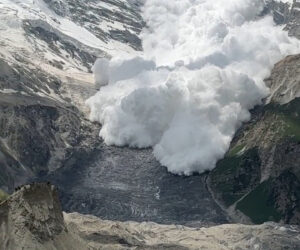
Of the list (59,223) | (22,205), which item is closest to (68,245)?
(59,223)

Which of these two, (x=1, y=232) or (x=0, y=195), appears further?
(x=0, y=195)

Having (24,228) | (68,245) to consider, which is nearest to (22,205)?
(24,228)

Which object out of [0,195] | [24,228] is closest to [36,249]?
[24,228]

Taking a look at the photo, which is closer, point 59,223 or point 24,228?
point 24,228

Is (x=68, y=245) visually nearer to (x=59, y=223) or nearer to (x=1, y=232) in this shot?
(x=59, y=223)

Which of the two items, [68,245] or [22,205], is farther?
[68,245]

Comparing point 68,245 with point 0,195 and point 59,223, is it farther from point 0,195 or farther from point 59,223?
point 0,195
